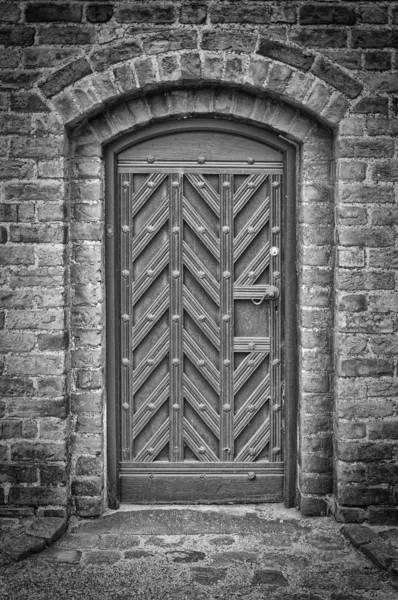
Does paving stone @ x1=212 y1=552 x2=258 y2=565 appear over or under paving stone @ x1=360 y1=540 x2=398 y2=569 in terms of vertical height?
under

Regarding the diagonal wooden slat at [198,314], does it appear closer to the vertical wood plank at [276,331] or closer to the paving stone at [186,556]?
the vertical wood plank at [276,331]

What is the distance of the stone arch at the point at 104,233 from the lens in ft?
15.1

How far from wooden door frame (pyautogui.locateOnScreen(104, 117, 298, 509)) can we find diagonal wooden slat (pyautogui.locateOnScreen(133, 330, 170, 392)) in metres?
0.14

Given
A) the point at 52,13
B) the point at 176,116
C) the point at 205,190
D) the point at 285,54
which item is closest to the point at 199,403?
the point at 205,190

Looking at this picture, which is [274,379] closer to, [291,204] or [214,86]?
[291,204]

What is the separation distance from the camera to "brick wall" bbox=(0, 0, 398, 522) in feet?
14.5

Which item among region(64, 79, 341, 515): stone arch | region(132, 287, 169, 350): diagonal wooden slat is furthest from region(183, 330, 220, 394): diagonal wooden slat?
region(64, 79, 341, 515): stone arch

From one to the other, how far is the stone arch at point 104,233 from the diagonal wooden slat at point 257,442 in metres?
0.26

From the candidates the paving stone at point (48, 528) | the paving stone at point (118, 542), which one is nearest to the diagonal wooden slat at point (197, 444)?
the paving stone at point (118, 542)

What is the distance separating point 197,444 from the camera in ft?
16.1

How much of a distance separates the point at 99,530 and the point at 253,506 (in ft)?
3.35

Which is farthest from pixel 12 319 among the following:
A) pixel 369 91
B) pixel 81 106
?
pixel 369 91

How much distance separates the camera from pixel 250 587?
3.87 meters

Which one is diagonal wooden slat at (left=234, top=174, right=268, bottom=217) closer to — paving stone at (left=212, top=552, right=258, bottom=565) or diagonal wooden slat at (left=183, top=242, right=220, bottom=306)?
diagonal wooden slat at (left=183, top=242, right=220, bottom=306)
